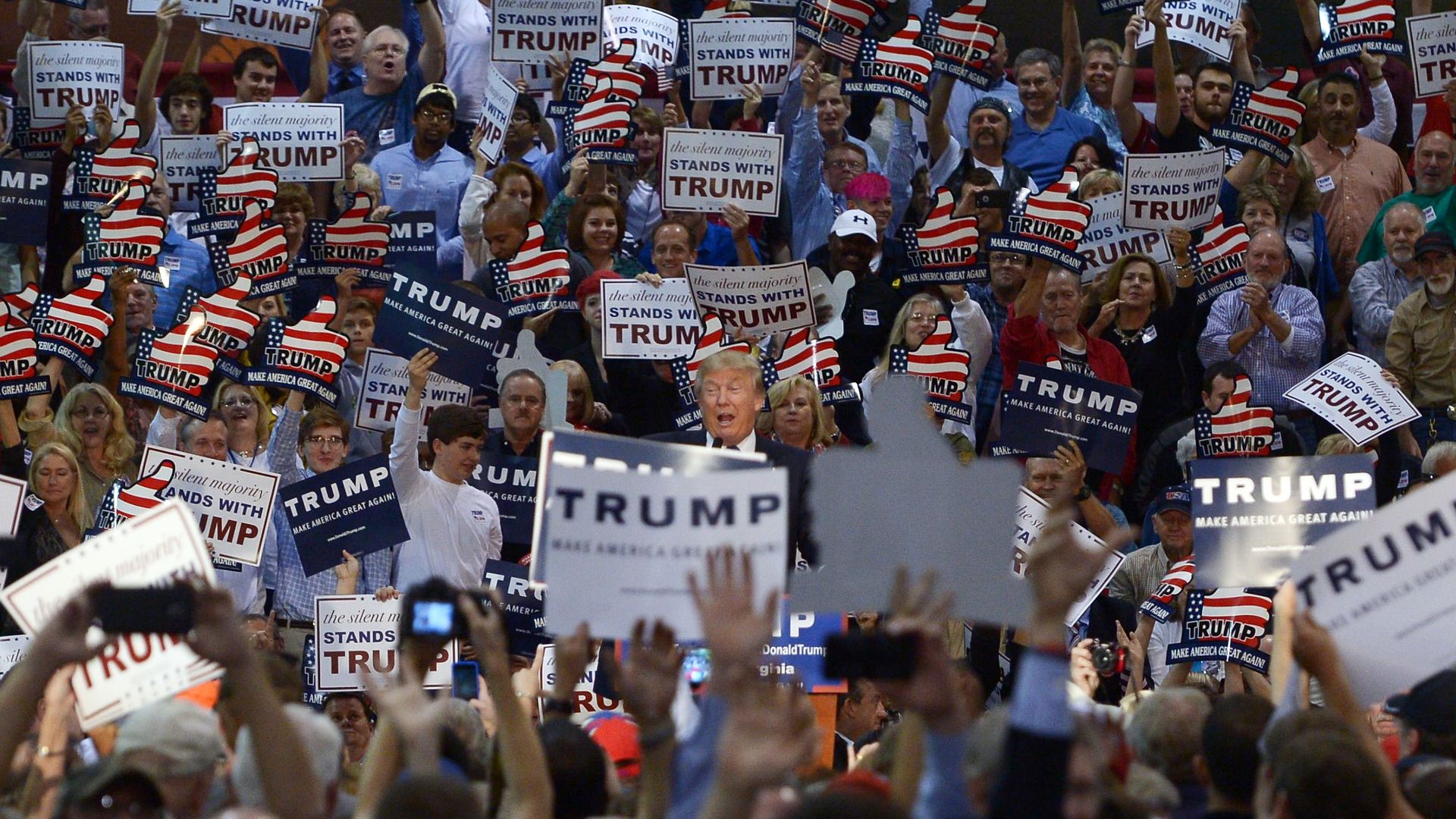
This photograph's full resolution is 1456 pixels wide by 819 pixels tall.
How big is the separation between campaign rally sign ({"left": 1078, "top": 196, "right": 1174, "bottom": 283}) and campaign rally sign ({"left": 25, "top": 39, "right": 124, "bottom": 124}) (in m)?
5.13

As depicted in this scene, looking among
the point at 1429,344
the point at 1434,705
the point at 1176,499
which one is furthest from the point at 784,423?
the point at 1434,705

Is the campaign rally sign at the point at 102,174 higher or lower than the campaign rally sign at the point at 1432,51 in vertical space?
lower

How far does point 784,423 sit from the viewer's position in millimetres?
8367

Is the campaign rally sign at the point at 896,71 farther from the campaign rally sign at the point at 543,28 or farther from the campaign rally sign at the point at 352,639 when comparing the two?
the campaign rally sign at the point at 352,639

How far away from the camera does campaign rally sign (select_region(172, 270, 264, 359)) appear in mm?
9578

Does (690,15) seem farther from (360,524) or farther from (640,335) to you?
A: (360,524)

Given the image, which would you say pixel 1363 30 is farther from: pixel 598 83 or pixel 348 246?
pixel 348 246

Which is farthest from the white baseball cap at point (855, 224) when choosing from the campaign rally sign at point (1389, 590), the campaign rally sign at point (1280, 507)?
the campaign rally sign at point (1389, 590)

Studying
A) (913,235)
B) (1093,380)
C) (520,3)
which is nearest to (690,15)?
(520,3)

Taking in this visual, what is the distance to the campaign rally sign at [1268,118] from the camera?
10.9m

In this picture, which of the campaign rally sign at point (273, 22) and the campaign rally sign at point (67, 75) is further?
the campaign rally sign at point (273, 22)

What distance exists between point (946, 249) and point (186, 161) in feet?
13.1

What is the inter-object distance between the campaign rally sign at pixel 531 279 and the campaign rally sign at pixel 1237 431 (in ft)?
9.87

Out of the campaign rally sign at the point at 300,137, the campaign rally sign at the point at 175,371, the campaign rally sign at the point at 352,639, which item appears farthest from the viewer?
the campaign rally sign at the point at 300,137
